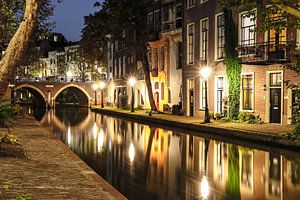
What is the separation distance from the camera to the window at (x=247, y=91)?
2992 centimetres

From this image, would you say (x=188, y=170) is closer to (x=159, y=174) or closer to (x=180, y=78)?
(x=159, y=174)

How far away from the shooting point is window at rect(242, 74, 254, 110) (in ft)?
98.2

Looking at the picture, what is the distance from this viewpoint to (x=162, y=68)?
4800 cm

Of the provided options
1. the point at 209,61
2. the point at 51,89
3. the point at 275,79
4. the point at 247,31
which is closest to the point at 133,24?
the point at 209,61

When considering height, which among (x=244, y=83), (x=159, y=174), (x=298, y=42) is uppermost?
(x=298, y=42)

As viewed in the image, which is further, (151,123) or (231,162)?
(151,123)

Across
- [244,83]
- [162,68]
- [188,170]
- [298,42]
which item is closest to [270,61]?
[298,42]

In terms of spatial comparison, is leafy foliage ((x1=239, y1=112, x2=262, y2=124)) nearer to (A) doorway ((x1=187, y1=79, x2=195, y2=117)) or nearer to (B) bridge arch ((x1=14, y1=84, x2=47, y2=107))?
(A) doorway ((x1=187, y1=79, x2=195, y2=117))

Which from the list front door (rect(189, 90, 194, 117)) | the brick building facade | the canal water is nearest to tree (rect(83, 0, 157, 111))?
the brick building facade

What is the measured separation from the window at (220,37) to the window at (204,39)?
2.02 metres

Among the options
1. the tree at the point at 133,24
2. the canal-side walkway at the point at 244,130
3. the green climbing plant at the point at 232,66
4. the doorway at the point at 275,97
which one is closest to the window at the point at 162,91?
the tree at the point at 133,24

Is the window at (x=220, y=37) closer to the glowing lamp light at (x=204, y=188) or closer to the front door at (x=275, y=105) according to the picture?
the front door at (x=275, y=105)

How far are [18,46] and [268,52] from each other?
17.8 metres

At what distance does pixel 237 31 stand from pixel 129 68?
30.5 m
